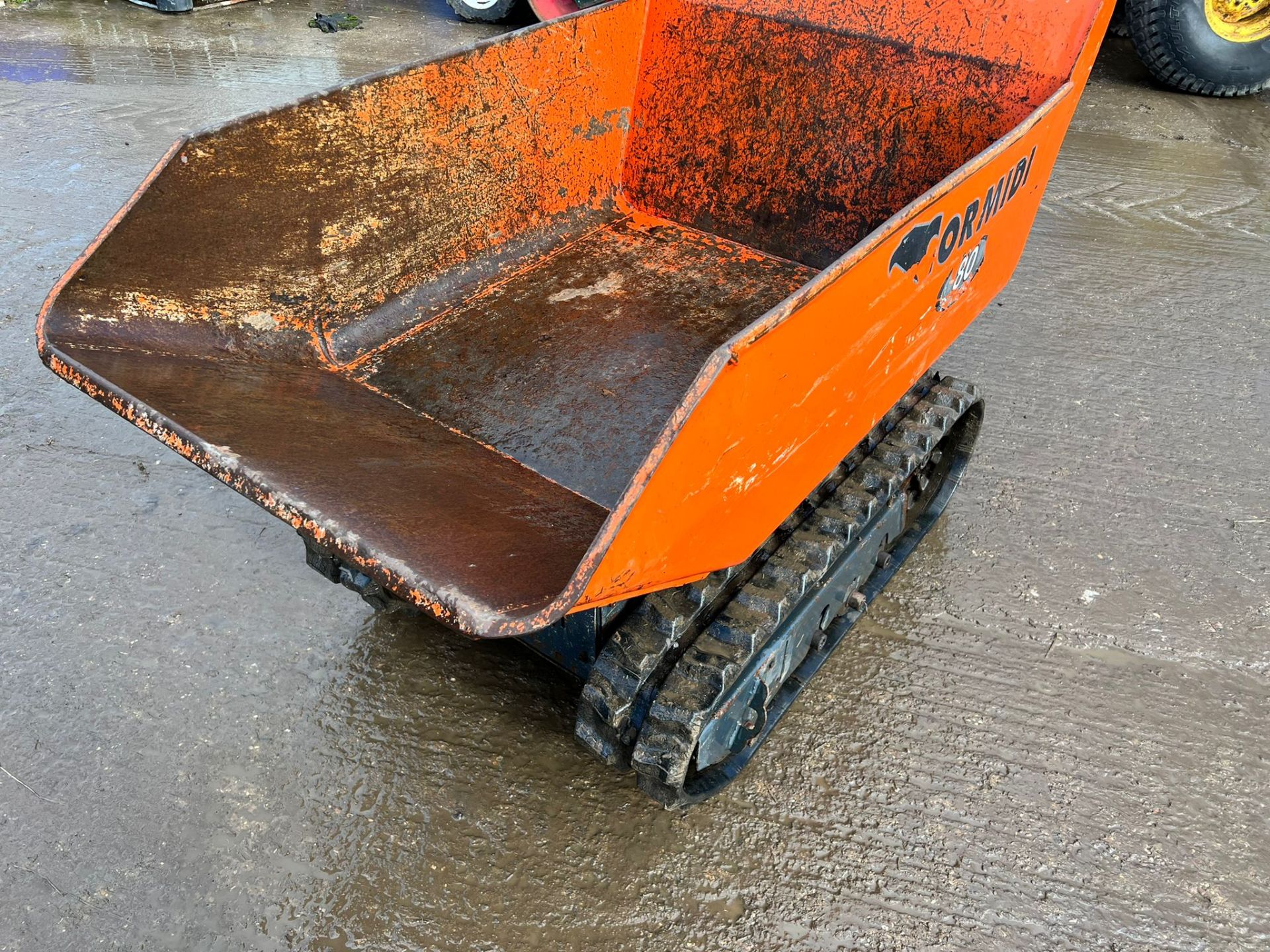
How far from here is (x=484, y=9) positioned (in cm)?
636

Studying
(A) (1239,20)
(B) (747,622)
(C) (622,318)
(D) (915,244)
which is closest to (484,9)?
(A) (1239,20)

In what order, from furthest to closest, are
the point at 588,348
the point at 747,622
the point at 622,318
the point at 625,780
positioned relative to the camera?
the point at 622,318
the point at 588,348
the point at 625,780
the point at 747,622

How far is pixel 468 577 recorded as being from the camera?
1.52 metres


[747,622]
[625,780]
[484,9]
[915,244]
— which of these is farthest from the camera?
[484,9]

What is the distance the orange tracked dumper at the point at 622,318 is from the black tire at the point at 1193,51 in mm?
3419

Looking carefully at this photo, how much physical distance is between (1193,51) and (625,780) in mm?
5395

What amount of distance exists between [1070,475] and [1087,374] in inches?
24.0

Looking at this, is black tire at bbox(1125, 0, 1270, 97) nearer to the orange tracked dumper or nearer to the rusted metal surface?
the orange tracked dumper

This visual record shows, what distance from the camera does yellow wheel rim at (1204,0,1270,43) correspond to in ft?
17.4

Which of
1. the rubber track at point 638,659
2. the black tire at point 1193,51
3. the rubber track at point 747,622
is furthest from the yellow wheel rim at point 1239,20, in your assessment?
the rubber track at point 638,659

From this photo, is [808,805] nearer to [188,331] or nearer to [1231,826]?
[1231,826]

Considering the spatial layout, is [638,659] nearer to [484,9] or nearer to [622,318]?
[622,318]

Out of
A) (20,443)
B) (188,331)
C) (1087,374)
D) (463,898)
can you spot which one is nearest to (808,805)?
(463,898)

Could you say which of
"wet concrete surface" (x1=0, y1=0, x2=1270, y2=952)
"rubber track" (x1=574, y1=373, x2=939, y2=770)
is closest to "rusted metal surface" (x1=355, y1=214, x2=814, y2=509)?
"rubber track" (x1=574, y1=373, x2=939, y2=770)
